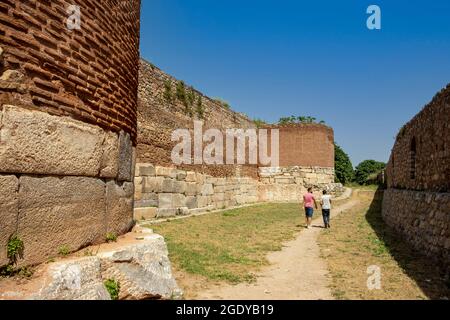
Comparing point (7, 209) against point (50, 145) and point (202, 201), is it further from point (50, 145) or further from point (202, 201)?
point (202, 201)

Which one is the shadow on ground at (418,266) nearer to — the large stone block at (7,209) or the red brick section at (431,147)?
the red brick section at (431,147)

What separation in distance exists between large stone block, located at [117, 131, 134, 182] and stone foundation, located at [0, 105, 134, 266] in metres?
0.10

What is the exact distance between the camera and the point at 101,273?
371cm

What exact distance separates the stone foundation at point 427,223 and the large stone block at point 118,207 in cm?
494

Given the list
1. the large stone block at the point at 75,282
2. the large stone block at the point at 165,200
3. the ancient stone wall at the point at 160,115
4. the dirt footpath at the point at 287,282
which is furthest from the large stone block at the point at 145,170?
the large stone block at the point at 75,282

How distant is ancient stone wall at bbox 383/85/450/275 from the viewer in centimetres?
691

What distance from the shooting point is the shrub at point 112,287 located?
12.4ft

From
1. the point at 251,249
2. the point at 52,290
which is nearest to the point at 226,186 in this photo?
the point at 251,249

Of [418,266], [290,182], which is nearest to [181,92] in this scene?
[418,266]

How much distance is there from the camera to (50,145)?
138 inches

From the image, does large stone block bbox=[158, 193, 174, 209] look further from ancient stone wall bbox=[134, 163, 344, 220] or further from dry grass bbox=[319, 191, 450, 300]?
dry grass bbox=[319, 191, 450, 300]

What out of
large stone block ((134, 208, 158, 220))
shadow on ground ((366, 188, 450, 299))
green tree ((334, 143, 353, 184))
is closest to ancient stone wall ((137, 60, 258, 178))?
large stone block ((134, 208, 158, 220))
